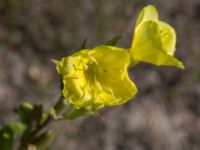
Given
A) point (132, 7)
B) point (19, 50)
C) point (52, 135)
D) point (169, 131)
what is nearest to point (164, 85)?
point (169, 131)

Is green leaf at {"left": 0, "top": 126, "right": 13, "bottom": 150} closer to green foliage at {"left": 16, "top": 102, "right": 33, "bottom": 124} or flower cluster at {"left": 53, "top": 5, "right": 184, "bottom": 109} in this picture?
green foliage at {"left": 16, "top": 102, "right": 33, "bottom": 124}

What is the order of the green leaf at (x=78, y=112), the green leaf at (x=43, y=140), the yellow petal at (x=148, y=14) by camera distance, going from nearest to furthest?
the yellow petal at (x=148, y=14) < the green leaf at (x=78, y=112) < the green leaf at (x=43, y=140)

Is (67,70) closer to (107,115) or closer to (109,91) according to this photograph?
(109,91)

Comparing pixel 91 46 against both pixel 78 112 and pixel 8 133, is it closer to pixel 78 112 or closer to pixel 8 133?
pixel 8 133

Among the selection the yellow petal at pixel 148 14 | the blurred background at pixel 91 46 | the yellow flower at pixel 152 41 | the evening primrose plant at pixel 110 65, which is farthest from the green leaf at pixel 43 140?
the blurred background at pixel 91 46

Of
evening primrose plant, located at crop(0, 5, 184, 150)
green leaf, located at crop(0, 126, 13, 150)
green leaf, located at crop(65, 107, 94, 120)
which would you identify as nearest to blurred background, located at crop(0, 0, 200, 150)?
green leaf, located at crop(0, 126, 13, 150)

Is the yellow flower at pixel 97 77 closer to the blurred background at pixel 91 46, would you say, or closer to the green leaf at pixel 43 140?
the green leaf at pixel 43 140

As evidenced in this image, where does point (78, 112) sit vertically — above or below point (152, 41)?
below

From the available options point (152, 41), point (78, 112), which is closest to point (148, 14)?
point (152, 41)
